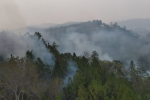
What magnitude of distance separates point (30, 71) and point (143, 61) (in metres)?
150

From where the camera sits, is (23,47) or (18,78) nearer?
(18,78)

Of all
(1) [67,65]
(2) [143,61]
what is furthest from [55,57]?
(2) [143,61]

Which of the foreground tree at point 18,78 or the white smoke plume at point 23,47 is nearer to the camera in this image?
the foreground tree at point 18,78

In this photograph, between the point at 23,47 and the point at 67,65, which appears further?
the point at 23,47

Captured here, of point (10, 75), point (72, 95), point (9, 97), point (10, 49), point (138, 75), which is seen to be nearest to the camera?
point (10, 75)

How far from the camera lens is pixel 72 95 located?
2425 centimetres

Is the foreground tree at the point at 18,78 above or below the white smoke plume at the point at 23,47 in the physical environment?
→ below

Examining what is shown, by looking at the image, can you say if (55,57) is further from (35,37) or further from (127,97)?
(127,97)

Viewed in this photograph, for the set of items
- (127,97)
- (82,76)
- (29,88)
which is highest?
(82,76)

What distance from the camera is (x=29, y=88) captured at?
2008 centimetres

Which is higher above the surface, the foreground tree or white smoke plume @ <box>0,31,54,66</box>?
white smoke plume @ <box>0,31,54,66</box>

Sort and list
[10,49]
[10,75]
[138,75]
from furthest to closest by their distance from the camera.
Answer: [10,49] → [138,75] → [10,75]

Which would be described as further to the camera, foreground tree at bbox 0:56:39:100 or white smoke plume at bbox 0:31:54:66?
white smoke plume at bbox 0:31:54:66

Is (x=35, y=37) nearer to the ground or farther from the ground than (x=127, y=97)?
farther from the ground
